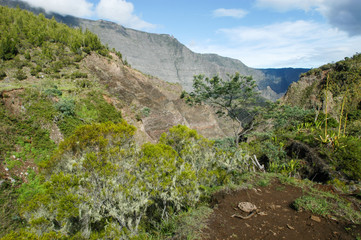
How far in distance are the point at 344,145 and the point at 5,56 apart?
24799 millimetres

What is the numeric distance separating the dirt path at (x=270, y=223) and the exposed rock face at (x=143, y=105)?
11.2 metres

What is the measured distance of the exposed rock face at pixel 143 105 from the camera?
1842 cm

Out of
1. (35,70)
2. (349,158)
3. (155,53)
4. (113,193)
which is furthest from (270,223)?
(155,53)

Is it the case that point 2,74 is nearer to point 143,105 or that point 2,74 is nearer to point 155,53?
point 143,105

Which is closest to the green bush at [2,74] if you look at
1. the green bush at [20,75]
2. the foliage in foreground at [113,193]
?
the green bush at [20,75]

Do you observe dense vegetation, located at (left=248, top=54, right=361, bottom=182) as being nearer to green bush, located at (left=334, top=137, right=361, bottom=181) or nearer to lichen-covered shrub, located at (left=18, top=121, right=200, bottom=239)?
green bush, located at (left=334, top=137, right=361, bottom=181)

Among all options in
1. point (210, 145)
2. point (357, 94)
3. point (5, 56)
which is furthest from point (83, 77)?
point (357, 94)

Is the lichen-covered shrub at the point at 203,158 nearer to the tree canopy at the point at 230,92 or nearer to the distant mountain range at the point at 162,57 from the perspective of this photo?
the tree canopy at the point at 230,92

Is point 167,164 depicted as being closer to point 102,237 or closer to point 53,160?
point 102,237

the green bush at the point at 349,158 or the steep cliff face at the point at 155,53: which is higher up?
the steep cliff face at the point at 155,53

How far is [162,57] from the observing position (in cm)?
10475

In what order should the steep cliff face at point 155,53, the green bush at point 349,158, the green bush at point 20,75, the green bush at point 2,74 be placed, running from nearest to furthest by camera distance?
the green bush at point 349,158 < the green bush at point 2,74 < the green bush at point 20,75 < the steep cliff face at point 155,53

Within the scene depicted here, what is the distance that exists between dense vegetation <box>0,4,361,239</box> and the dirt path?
30 centimetres

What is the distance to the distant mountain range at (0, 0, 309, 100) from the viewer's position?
85500 millimetres
